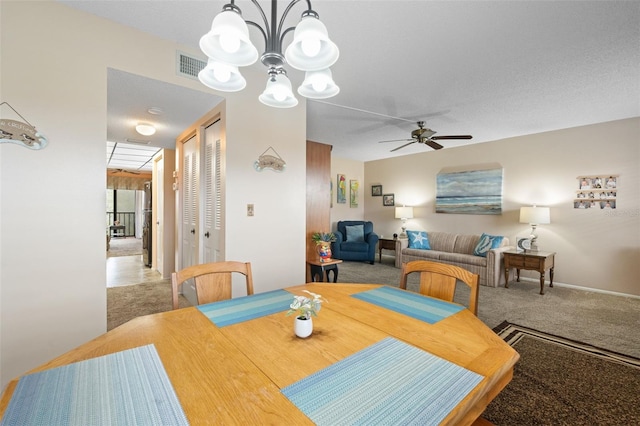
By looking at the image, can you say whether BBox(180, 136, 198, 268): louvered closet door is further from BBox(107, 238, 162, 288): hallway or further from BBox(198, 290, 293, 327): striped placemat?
BBox(198, 290, 293, 327): striped placemat

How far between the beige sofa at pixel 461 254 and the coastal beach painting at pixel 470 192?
576mm

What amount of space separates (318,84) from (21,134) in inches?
75.1

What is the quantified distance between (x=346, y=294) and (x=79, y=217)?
1927 millimetres

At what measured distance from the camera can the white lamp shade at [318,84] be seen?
138cm

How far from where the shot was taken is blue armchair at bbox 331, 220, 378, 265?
6180 millimetres

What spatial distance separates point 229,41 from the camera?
3.71 feet

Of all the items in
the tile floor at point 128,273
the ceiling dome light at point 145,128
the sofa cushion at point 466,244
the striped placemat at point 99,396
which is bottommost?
the tile floor at point 128,273

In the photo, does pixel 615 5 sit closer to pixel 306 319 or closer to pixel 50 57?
pixel 306 319

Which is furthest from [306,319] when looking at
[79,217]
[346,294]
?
[79,217]

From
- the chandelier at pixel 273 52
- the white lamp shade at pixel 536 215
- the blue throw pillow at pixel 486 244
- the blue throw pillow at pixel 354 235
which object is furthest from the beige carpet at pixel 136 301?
the white lamp shade at pixel 536 215

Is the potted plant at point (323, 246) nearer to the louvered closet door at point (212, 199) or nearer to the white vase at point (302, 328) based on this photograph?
the louvered closet door at point (212, 199)

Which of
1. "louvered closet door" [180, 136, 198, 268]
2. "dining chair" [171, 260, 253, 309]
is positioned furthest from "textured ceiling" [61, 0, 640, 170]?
"dining chair" [171, 260, 253, 309]

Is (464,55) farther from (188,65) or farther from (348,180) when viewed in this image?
(348,180)

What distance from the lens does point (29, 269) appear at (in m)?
1.81
